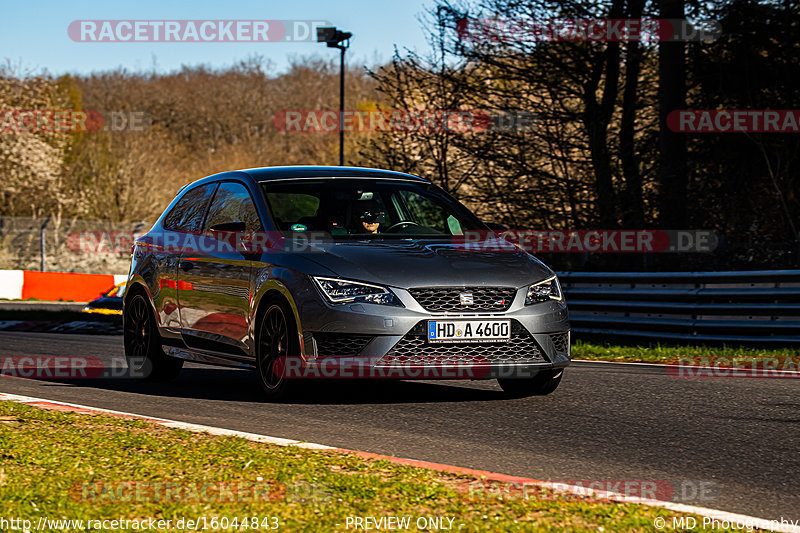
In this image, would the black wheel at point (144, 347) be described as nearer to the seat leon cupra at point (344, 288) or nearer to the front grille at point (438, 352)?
the seat leon cupra at point (344, 288)

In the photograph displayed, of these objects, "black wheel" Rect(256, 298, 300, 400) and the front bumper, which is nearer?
the front bumper

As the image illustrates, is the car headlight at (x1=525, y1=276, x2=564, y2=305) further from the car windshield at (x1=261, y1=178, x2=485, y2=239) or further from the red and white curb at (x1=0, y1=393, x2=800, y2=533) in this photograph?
the red and white curb at (x1=0, y1=393, x2=800, y2=533)

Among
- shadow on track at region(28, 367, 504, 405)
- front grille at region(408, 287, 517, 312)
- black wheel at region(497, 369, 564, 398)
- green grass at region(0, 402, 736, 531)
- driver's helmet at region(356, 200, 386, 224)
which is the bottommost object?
shadow on track at region(28, 367, 504, 405)

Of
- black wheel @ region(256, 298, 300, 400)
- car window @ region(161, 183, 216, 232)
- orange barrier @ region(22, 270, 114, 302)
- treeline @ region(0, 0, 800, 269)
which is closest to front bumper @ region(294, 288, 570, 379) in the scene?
black wheel @ region(256, 298, 300, 400)

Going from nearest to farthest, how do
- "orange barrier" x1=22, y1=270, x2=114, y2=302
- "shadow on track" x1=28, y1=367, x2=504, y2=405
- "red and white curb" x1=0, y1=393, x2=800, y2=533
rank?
"red and white curb" x1=0, y1=393, x2=800, y2=533 < "shadow on track" x1=28, y1=367, x2=504, y2=405 < "orange barrier" x1=22, y1=270, x2=114, y2=302

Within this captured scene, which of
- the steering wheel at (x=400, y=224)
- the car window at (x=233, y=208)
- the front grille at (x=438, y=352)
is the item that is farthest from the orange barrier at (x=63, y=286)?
the front grille at (x=438, y=352)

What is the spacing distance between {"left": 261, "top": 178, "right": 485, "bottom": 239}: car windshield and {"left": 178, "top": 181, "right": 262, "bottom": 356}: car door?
0.30 m

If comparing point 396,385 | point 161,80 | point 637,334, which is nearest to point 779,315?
point 637,334

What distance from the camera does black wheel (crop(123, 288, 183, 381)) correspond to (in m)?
10.3

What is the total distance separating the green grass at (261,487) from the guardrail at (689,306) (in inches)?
340

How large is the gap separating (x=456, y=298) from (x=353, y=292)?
706 millimetres

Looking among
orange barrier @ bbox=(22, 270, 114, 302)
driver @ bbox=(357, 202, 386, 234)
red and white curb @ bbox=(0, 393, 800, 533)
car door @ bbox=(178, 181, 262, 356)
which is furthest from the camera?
orange barrier @ bbox=(22, 270, 114, 302)

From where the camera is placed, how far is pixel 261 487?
484 cm

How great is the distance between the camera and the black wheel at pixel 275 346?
805cm
